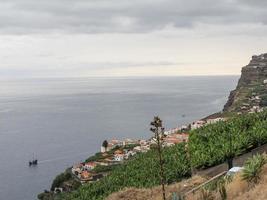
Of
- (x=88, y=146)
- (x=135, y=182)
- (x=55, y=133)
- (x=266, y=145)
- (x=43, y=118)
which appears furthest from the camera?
(x=43, y=118)

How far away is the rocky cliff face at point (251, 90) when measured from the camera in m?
106

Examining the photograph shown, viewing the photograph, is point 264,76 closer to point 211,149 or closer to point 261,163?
point 211,149

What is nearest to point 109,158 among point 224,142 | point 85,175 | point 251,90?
point 85,175

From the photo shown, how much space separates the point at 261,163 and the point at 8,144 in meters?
94.6

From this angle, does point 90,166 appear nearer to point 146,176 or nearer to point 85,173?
point 85,173

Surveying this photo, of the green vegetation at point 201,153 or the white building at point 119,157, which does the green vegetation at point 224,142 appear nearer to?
the green vegetation at point 201,153

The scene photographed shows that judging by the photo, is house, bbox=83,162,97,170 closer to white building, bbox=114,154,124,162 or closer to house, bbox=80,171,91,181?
white building, bbox=114,154,124,162

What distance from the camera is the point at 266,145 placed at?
28.0m

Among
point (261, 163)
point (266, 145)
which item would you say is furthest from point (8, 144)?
point (261, 163)

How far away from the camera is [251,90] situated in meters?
130

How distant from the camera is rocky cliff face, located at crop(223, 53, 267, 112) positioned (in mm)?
105800

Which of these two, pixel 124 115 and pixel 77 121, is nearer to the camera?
pixel 77 121

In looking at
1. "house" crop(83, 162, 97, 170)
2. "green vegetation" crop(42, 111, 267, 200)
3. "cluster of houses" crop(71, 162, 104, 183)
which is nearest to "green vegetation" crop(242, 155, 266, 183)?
"green vegetation" crop(42, 111, 267, 200)

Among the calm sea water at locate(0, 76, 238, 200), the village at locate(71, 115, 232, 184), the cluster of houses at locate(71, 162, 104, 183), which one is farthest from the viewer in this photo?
the calm sea water at locate(0, 76, 238, 200)
